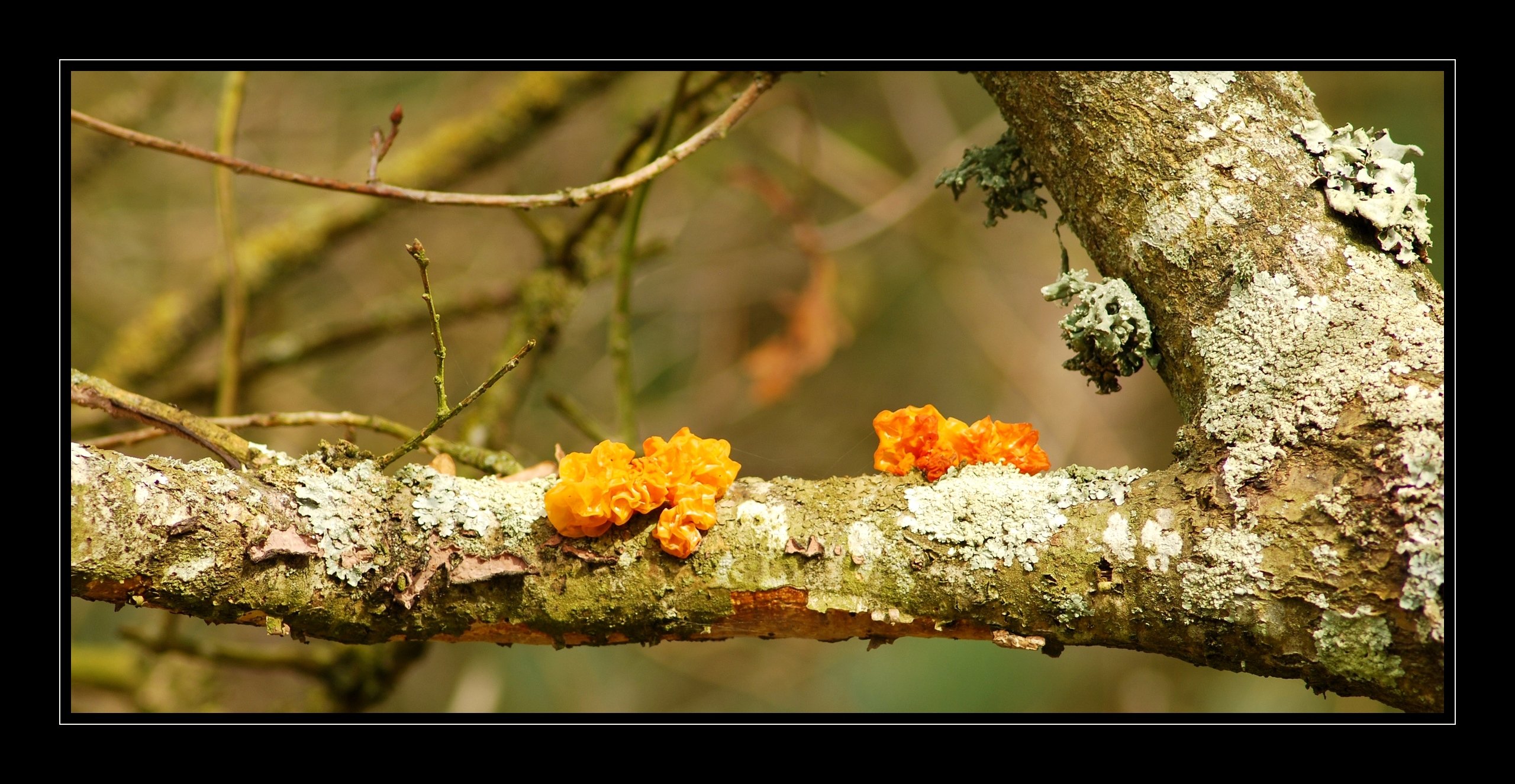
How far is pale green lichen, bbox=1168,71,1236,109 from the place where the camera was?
1.45 meters

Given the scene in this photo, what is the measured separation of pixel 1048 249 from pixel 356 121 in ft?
12.2

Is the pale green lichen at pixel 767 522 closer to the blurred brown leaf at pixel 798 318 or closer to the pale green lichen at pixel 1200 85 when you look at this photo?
the pale green lichen at pixel 1200 85

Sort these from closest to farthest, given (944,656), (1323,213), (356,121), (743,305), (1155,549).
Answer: (1155,549) < (1323,213) < (944,656) < (356,121) < (743,305)

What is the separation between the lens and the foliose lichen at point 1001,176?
1.69 meters

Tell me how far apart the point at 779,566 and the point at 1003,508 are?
329 mm

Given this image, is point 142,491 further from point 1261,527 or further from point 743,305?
point 743,305

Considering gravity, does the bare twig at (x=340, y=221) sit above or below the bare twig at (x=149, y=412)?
above

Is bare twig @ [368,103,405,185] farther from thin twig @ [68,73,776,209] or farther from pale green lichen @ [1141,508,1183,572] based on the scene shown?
pale green lichen @ [1141,508,1183,572]

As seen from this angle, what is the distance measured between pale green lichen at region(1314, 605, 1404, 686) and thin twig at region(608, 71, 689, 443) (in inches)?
64.7

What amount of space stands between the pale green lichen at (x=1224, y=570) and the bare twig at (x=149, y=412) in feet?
4.46

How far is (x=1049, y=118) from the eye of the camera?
5.01ft

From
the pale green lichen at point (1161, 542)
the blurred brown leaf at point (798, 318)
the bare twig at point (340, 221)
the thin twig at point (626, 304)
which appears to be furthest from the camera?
the blurred brown leaf at point (798, 318)

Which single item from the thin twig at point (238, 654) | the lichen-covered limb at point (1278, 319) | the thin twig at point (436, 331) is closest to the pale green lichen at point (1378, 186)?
the lichen-covered limb at point (1278, 319)

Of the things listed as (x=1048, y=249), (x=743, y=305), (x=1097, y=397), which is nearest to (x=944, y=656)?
(x=1097, y=397)
